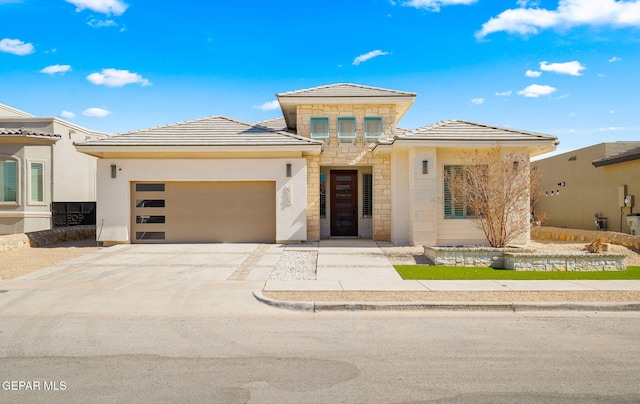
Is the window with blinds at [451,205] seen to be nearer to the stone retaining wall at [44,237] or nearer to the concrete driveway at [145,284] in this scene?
the concrete driveway at [145,284]

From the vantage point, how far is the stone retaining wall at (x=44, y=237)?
572 inches

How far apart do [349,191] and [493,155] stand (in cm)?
593

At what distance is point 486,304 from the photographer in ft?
25.1

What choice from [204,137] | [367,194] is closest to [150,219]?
[204,137]

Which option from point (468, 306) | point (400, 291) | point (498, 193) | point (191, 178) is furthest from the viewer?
point (191, 178)

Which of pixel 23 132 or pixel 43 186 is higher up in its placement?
pixel 23 132

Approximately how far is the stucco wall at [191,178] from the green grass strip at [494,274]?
214 inches

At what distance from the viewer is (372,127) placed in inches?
683

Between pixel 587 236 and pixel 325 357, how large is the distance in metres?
14.8

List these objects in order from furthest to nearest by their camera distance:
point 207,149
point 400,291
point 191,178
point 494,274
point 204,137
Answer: point 204,137, point 191,178, point 207,149, point 494,274, point 400,291

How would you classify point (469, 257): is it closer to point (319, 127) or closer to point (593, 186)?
Result: point (319, 127)

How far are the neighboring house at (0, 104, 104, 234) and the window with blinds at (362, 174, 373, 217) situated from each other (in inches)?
507

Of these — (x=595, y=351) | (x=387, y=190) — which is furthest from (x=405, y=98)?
(x=595, y=351)

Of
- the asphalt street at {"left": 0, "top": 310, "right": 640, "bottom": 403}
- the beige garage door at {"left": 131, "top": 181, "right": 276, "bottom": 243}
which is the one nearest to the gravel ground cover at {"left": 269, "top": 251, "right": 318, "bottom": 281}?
the beige garage door at {"left": 131, "top": 181, "right": 276, "bottom": 243}
